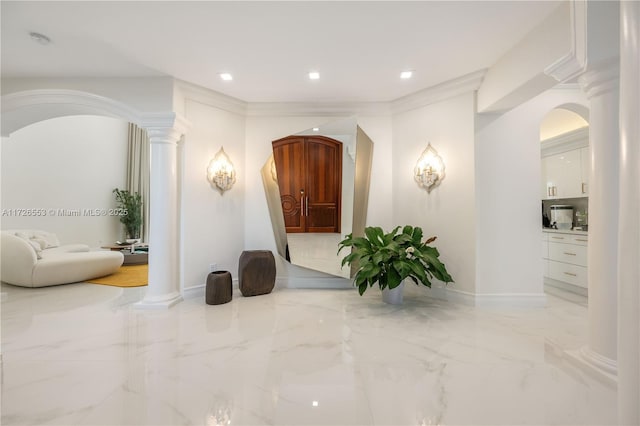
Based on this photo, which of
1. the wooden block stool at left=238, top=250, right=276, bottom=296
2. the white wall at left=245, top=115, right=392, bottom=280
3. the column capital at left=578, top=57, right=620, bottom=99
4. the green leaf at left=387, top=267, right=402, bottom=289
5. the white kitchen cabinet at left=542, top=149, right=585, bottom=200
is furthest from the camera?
the white kitchen cabinet at left=542, top=149, right=585, bottom=200

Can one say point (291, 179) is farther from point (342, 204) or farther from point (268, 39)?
point (268, 39)

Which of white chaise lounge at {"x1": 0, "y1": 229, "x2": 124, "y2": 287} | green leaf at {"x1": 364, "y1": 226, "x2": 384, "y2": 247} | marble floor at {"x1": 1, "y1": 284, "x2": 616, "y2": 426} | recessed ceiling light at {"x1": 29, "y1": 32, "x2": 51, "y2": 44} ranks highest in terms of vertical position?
recessed ceiling light at {"x1": 29, "y1": 32, "x2": 51, "y2": 44}

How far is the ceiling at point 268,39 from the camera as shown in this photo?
2.16 m

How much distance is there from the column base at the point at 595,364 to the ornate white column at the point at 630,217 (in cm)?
113

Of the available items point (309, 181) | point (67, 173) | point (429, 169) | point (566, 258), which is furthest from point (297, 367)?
point (67, 173)

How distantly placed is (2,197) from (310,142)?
19.5ft

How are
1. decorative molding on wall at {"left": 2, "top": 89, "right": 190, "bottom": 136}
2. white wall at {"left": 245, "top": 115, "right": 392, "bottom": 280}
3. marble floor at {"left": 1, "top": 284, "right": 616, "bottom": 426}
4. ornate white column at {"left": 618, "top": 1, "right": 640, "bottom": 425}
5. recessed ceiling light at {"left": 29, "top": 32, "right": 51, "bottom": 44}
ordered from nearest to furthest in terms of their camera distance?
ornate white column at {"left": 618, "top": 1, "right": 640, "bottom": 425}
marble floor at {"left": 1, "top": 284, "right": 616, "bottom": 426}
recessed ceiling light at {"left": 29, "top": 32, "right": 51, "bottom": 44}
decorative molding on wall at {"left": 2, "top": 89, "right": 190, "bottom": 136}
white wall at {"left": 245, "top": 115, "right": 392, "bottom": 280}

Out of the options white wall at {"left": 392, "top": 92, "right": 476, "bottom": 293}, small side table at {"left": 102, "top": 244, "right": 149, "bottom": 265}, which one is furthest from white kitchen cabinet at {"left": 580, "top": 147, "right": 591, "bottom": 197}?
small side table at {"left": 102, "top": 244, "right": 149, "bottom": 265}

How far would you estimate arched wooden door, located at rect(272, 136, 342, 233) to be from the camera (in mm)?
3775

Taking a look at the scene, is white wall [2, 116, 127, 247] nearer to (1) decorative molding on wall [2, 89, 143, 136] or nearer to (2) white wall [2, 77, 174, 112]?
(1) decorative molding on wall [2, 89, 143, 136]

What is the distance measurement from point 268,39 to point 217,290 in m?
2.52

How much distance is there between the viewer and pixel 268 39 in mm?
2529

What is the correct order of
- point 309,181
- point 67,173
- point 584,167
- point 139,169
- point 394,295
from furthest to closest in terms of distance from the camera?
point 139,169 < point 67,173 < point 584,167 < point 309,181 < point 394,295

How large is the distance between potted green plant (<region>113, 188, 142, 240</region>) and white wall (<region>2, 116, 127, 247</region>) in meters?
0.20
